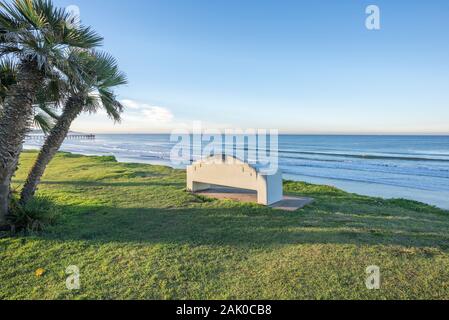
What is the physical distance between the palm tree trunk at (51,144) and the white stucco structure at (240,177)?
4155mm

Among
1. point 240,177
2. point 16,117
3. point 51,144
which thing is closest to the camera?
point 16,117

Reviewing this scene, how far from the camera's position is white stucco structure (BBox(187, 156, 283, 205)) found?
27.0 ft

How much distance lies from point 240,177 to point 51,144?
5040 millimetres

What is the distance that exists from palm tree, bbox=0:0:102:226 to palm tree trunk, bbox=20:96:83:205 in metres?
0.88

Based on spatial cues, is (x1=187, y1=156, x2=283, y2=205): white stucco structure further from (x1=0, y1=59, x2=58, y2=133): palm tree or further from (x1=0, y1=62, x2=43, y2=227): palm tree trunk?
(x1=0, y1=62, x2=43, y2=227): palm tree trunk

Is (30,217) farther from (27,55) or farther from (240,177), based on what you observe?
(240,177)

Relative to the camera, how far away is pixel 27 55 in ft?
18.1

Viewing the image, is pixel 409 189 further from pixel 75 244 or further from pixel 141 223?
pixel 75 244

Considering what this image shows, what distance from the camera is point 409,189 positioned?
15.7m

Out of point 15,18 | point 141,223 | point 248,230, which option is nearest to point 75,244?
point 141,223
